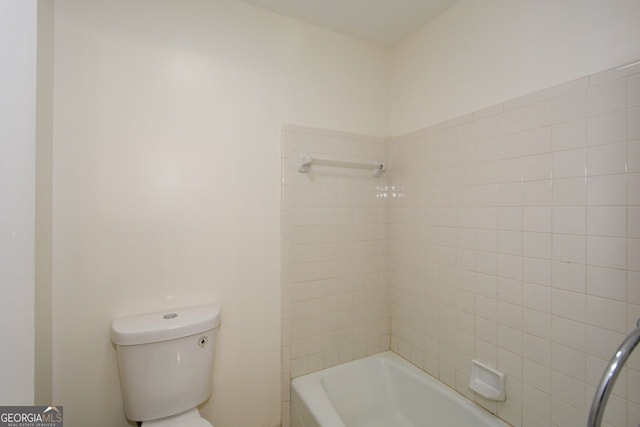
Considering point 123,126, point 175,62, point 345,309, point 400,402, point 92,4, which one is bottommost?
point 400,402

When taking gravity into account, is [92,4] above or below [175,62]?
above

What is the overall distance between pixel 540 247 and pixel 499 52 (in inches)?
33.6

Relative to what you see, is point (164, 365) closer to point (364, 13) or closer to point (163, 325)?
point (163, 325)

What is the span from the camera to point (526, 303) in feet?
3.76

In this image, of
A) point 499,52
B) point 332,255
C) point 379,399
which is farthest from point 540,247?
point 379,399

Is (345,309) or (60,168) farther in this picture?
(345,309)

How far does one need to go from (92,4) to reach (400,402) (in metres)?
2.39

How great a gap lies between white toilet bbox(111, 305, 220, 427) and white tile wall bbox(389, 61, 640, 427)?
1.16 meters

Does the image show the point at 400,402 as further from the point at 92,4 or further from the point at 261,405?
the point at 92,4

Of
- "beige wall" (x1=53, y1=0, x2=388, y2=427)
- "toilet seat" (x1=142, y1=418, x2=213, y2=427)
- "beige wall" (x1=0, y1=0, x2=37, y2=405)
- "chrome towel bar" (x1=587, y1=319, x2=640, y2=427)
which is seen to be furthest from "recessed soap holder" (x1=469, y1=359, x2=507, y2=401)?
"beige wall" (x1=0, y1=0, x2=37, y2=405)

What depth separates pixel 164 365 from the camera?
1.14 meters

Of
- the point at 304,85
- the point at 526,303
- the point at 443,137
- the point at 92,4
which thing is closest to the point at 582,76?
the point at 443,137

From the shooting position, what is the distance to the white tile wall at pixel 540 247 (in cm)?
91

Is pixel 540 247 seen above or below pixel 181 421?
above
